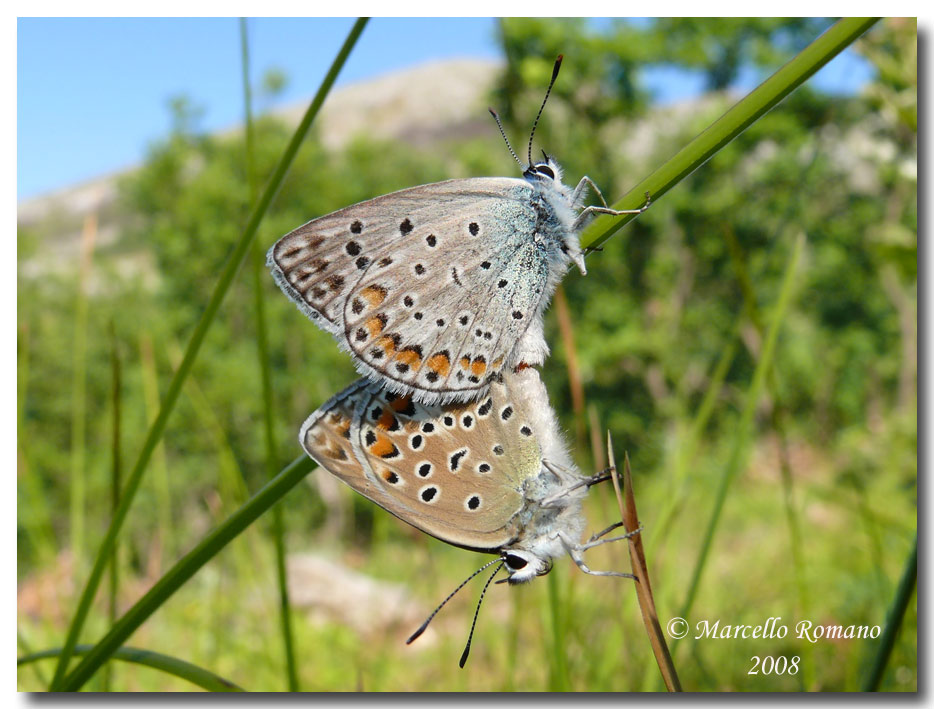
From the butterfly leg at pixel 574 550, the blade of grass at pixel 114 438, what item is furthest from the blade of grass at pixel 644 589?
the blade of grass at pixel 114 438

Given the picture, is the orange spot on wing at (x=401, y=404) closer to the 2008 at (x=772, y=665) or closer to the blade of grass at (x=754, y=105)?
the blade of grass at (x=754, y=105)

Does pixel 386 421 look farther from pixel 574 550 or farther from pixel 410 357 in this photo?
pixel 574 550

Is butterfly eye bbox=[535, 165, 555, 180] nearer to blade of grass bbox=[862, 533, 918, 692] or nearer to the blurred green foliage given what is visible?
blade of grass bbox=[862, 533, 918, 692]

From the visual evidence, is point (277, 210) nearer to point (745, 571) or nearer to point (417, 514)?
point (745, 571)

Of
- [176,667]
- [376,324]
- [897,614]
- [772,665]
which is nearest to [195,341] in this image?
[376,324]

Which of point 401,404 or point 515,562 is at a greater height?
point 401,404
